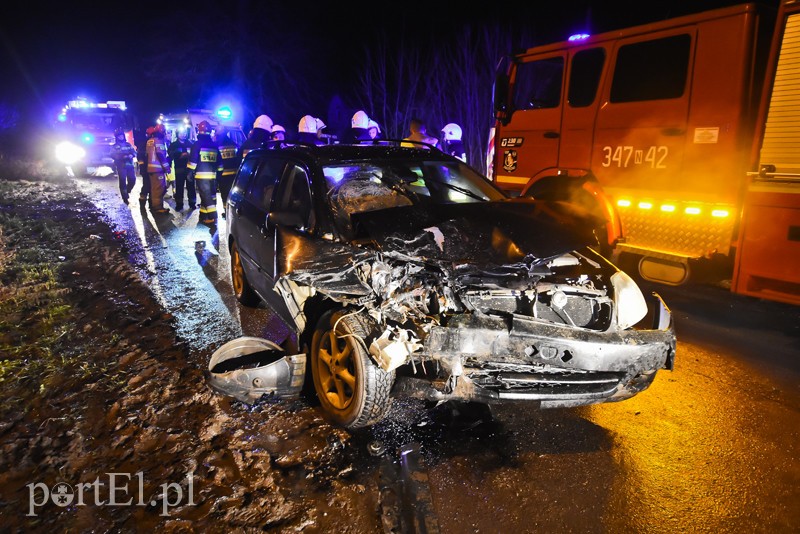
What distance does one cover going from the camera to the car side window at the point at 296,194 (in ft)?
12.3

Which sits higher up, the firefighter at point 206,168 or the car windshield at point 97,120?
the car windshield at point 97,120

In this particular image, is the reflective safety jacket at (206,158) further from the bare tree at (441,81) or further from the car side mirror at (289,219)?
the bare tree at (441,81)

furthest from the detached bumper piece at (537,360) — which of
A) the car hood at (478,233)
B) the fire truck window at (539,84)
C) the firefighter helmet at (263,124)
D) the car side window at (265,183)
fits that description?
the firefighter helmet at (263,124)

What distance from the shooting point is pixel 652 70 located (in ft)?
16.9

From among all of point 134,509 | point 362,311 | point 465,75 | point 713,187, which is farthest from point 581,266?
point 465,75

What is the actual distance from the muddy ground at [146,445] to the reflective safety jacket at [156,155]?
6.55m

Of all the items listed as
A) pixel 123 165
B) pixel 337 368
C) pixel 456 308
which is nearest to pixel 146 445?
pixel 337 368

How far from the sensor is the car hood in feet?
9.87

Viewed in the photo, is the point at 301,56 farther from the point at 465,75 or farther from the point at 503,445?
the point at 503,445

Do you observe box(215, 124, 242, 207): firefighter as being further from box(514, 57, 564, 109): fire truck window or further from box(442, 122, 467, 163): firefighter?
box(514, 57, 564, 109): fire truck window

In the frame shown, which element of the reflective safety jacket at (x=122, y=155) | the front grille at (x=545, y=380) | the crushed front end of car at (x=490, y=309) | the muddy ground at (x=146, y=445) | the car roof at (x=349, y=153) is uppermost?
the reflective safety jacket at (x=122, y=155)

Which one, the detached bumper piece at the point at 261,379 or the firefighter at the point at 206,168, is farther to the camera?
the firefighter at the point at 206,168

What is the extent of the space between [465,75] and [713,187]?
13.0 m

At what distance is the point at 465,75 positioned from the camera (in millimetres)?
16484
